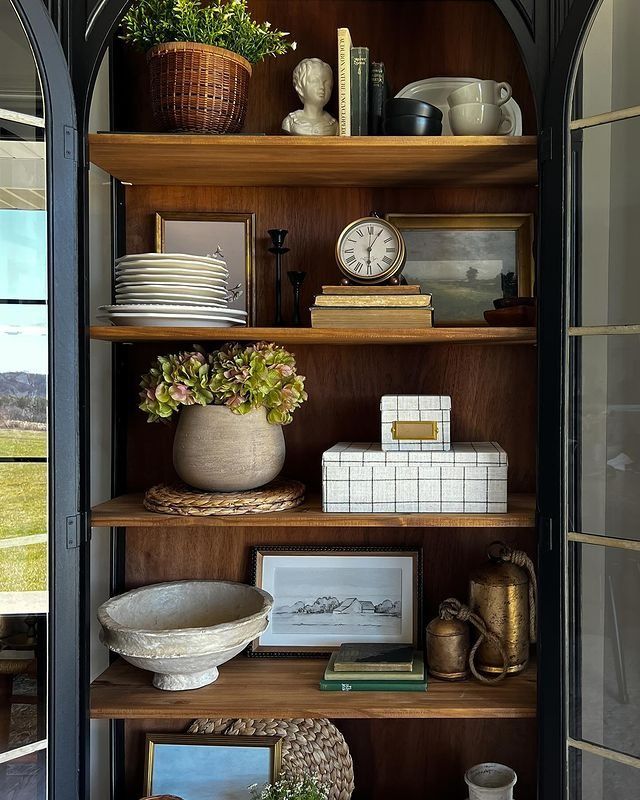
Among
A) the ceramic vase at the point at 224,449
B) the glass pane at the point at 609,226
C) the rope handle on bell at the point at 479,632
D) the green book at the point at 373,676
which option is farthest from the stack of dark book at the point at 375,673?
the glass pane at the point at 609,226

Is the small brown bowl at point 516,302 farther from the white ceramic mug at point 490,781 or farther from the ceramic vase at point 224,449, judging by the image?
the white ceramic mug at point 490,781

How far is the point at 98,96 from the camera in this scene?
5.83ft

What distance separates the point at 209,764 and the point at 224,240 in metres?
1.25

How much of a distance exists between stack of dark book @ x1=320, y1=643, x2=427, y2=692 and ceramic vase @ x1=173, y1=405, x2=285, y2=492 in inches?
17.5

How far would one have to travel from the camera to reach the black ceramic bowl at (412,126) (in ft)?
5.23

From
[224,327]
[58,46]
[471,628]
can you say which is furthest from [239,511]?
[58,46]

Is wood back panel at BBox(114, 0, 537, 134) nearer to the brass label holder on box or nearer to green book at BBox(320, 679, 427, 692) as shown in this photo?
the brass label holder on box

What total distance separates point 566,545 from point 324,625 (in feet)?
2.22

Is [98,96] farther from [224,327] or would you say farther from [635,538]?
[635,538]

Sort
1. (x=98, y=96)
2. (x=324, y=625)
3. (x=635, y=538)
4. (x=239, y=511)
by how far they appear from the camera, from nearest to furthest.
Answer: (x=635, y=538)
(x=239, y=511)
(x=98, y=96)
(x=324, y=625)

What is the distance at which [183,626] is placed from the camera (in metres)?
1.81

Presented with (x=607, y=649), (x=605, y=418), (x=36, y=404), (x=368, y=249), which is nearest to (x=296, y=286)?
(x=368, y=249)

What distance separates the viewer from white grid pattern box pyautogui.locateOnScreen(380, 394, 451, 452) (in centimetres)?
168

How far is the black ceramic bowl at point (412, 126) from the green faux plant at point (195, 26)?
0.32 meters
